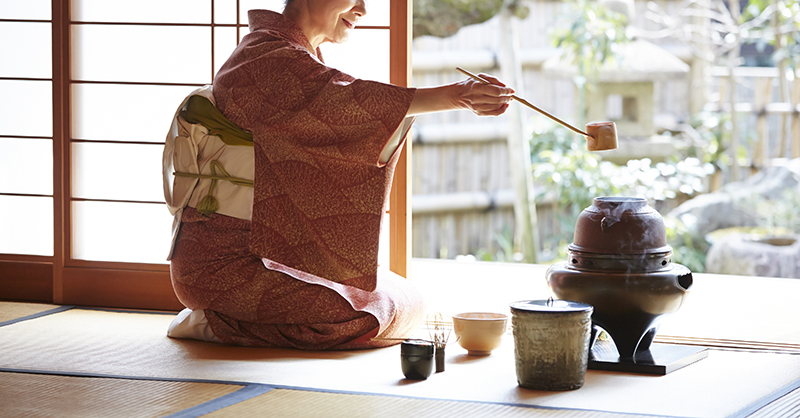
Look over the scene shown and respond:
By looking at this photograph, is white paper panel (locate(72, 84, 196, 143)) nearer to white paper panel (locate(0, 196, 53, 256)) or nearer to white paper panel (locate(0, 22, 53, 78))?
white paper panel (locate(0, 22, 53, 78))

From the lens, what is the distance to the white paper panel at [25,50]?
12.3 feet

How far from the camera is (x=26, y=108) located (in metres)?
3.80

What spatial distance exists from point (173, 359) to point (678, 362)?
4.99ft

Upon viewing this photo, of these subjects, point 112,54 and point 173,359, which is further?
point 112,54

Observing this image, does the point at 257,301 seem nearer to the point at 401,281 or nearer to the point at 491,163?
the point at 401,281

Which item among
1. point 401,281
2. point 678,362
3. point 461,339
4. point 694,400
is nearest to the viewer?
point 694,400

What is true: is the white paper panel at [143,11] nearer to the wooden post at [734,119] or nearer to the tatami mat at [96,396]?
the tatami mat at [96,396]

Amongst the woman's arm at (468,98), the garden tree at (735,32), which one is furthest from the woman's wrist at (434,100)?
the garden tree at (735,32)

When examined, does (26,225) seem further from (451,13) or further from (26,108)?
(451,13)

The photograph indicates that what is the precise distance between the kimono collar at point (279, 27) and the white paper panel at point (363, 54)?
0.64m

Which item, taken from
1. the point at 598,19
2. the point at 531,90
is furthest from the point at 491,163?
the point at 598,19

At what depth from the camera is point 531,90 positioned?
22.8ft

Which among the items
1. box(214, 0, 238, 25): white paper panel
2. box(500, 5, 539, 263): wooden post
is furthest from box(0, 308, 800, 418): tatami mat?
box(500, 5, 539, 263): wooden post

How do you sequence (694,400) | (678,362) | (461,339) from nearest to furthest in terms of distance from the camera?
(694,400) < (678,362) < (461,339)
